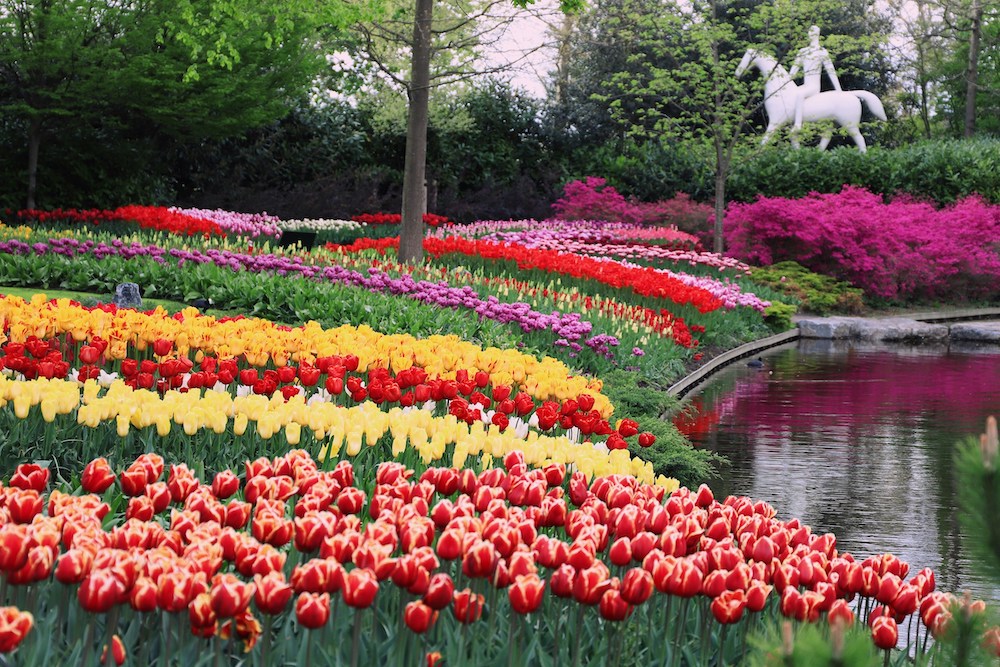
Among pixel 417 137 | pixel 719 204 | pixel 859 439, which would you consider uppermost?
pixel 417 137

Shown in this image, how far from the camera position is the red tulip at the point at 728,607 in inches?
129

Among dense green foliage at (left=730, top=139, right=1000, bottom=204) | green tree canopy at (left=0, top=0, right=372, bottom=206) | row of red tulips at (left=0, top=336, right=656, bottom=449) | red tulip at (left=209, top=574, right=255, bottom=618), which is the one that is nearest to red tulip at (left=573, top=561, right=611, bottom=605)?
red tulip at (left=209, top=574, right=255, bottom=618)

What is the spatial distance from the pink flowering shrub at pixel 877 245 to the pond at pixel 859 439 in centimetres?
596

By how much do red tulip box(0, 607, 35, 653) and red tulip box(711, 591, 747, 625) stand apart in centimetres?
174

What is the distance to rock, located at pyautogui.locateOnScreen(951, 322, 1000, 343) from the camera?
19891mm

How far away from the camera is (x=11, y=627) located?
2514mm

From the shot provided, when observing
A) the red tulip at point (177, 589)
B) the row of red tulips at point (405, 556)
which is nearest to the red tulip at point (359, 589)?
the row of red tulips at point (405, 556)

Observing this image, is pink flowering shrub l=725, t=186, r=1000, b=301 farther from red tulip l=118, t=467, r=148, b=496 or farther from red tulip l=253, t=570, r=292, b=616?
red tulip l=253, t=570, r=292, b=616

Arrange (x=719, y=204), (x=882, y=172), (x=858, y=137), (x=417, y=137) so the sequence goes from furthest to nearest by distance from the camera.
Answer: (x=858, y=137) → (x=882, y=172) → (x=719, y=204) → (x=417, y=137)

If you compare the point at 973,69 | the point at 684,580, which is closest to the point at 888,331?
the point at 684,580

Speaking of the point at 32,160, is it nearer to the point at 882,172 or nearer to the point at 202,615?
the point at 882,172

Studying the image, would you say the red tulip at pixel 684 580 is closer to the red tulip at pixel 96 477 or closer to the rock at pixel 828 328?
the red tulip at pixel 96 477

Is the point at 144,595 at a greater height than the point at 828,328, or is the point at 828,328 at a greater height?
the point at 144,595

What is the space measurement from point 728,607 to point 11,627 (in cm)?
179
